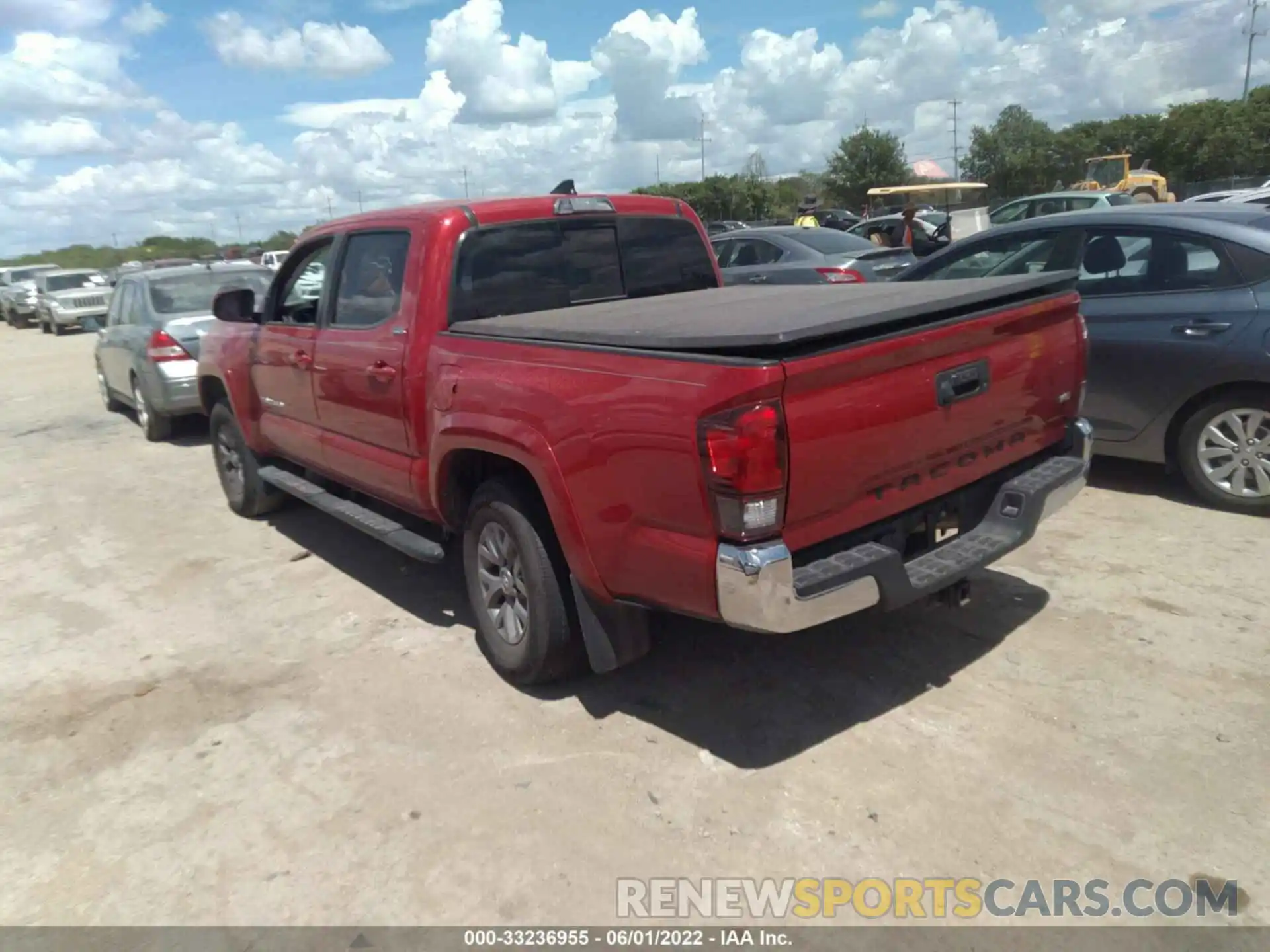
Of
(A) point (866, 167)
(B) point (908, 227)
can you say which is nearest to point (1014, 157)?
(A) point (866, 167)

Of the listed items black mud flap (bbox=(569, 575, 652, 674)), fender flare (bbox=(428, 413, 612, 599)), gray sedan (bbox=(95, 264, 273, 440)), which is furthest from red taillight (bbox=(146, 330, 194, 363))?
black mud flap (bbox=(569, 575, 652, 674))

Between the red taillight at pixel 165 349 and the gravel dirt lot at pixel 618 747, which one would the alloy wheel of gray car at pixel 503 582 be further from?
the red taillight at pixel 165 349

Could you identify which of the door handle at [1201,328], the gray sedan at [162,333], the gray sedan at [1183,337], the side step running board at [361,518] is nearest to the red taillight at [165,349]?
the gray sedan at [162,333]

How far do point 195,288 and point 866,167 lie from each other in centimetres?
6846

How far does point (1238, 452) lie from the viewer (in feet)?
18.3

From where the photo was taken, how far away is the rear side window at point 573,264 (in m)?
4.49

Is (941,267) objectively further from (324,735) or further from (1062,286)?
(324,735)

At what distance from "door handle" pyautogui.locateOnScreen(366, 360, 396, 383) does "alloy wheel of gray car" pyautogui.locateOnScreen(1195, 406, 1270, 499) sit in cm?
453

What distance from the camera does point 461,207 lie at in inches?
179

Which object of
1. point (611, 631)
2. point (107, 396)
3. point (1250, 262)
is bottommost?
point (107, 396)

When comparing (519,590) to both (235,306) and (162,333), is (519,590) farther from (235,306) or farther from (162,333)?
(162,333)

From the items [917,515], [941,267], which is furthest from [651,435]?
[941,267]

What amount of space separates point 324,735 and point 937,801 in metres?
2.40

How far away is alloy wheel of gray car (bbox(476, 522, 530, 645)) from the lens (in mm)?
4098
